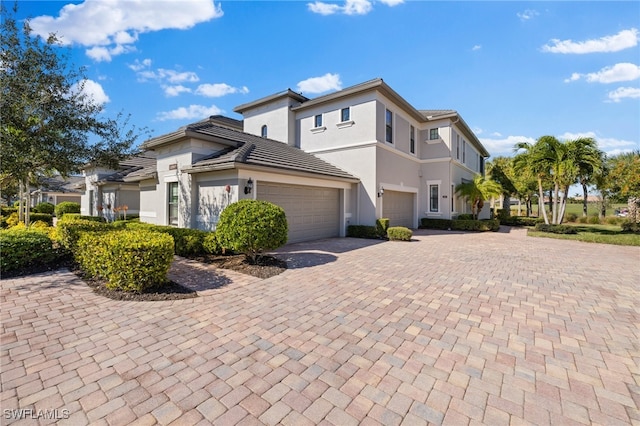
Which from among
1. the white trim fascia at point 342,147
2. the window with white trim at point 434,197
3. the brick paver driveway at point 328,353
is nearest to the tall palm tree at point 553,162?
the window with white trim at point 434,197

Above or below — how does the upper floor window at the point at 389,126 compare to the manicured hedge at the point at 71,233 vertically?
above

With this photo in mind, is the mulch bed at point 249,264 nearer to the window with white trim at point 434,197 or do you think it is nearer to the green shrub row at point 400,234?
the green shrub row at point 400,234

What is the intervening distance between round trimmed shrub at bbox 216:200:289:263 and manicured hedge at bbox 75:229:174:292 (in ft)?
5.90

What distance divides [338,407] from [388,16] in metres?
12.6

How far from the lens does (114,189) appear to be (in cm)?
1891

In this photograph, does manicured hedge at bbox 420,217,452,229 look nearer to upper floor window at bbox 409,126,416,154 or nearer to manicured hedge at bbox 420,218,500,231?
manicured hedge at bbox 420,218,500,231

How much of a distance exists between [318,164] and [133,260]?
33.5ft

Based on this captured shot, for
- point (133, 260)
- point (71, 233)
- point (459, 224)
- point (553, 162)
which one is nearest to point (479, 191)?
point (459, 224)

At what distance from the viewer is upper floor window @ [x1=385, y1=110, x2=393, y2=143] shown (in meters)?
15.1

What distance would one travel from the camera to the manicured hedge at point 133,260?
512 centimetres

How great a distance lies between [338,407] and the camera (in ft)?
7.97

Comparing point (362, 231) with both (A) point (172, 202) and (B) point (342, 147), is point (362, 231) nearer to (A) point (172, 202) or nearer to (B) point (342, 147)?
(B) point (342, 147)

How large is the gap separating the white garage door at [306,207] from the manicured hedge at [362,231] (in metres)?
0.66

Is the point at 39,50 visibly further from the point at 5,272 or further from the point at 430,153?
the point at 430,153
